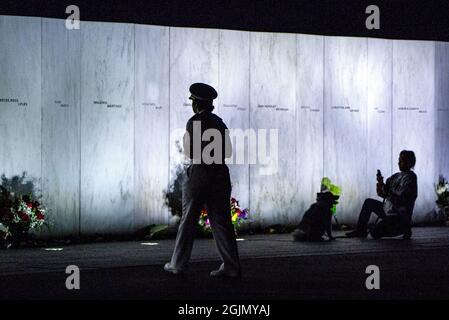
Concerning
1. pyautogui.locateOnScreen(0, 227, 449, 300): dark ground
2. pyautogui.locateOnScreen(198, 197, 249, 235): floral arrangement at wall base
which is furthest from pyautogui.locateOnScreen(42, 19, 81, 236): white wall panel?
pyautogui.locateOnScreen(198, 197, 249, 235): floral arrangement at wall base

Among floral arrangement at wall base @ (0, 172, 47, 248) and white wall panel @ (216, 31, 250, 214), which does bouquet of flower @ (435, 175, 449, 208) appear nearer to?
white wall panel @ (216, 31, 250, 214)

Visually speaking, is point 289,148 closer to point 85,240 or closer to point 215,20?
point 215,20

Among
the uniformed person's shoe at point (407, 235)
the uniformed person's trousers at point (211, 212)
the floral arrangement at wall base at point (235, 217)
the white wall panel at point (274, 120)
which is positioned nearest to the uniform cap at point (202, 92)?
the uniformed person's trousers at point (211, 212)

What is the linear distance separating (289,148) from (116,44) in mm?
4199

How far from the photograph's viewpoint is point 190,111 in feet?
70.5

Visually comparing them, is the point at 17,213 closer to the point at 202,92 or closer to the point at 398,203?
the point at 202,92

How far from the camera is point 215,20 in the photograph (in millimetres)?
22000

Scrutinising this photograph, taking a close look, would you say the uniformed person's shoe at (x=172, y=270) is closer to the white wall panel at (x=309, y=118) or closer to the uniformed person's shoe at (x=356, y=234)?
the uniformed person's shoe at (x=356, y=234)

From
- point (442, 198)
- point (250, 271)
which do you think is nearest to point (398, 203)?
point (442, 198)

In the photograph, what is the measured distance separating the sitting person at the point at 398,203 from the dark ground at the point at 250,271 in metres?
0.30

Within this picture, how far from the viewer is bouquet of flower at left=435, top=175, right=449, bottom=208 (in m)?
24.1

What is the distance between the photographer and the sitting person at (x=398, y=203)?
20.4 m
